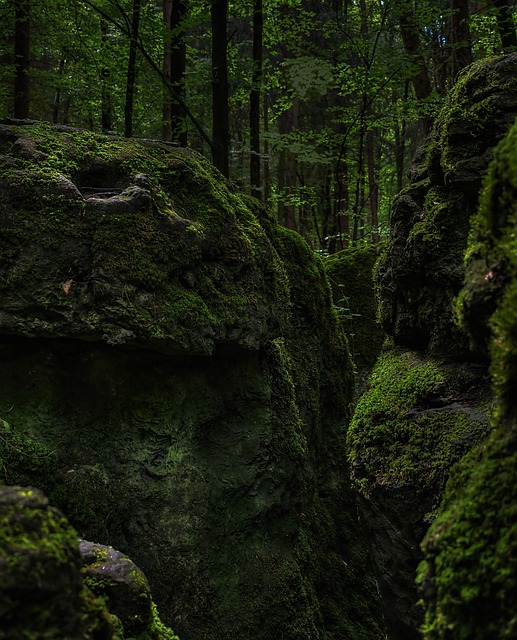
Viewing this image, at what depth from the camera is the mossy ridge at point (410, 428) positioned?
131 inches

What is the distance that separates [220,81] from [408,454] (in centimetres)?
546

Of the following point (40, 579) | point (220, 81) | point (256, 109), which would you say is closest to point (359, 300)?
point (256, 109)

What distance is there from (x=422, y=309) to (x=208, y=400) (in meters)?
1.93

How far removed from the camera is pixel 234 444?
15.2ft

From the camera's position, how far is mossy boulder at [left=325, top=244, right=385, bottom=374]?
8.76 m

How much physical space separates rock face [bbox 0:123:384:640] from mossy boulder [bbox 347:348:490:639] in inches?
45.0

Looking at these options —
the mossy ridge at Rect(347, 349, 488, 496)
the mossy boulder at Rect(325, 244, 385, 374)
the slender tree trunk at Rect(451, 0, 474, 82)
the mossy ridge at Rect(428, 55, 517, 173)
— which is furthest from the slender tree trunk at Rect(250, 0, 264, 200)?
the mossy ridge at Rect(347, 349, 488, 496)

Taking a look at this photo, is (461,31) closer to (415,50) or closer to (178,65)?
(415,50)

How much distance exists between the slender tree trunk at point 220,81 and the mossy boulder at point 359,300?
278 cm

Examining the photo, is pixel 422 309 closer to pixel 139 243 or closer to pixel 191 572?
pixel 139 243

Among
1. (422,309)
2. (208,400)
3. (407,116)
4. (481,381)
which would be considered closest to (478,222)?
(481,381)

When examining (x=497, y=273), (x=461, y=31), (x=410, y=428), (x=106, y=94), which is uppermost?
(x=106, y=94)

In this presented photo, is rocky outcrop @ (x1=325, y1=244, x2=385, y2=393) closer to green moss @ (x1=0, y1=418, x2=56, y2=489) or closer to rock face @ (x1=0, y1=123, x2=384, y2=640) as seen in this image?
rock face @ (x1=0, y1=123, x2=384, y2=640)

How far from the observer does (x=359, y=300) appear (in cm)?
893
